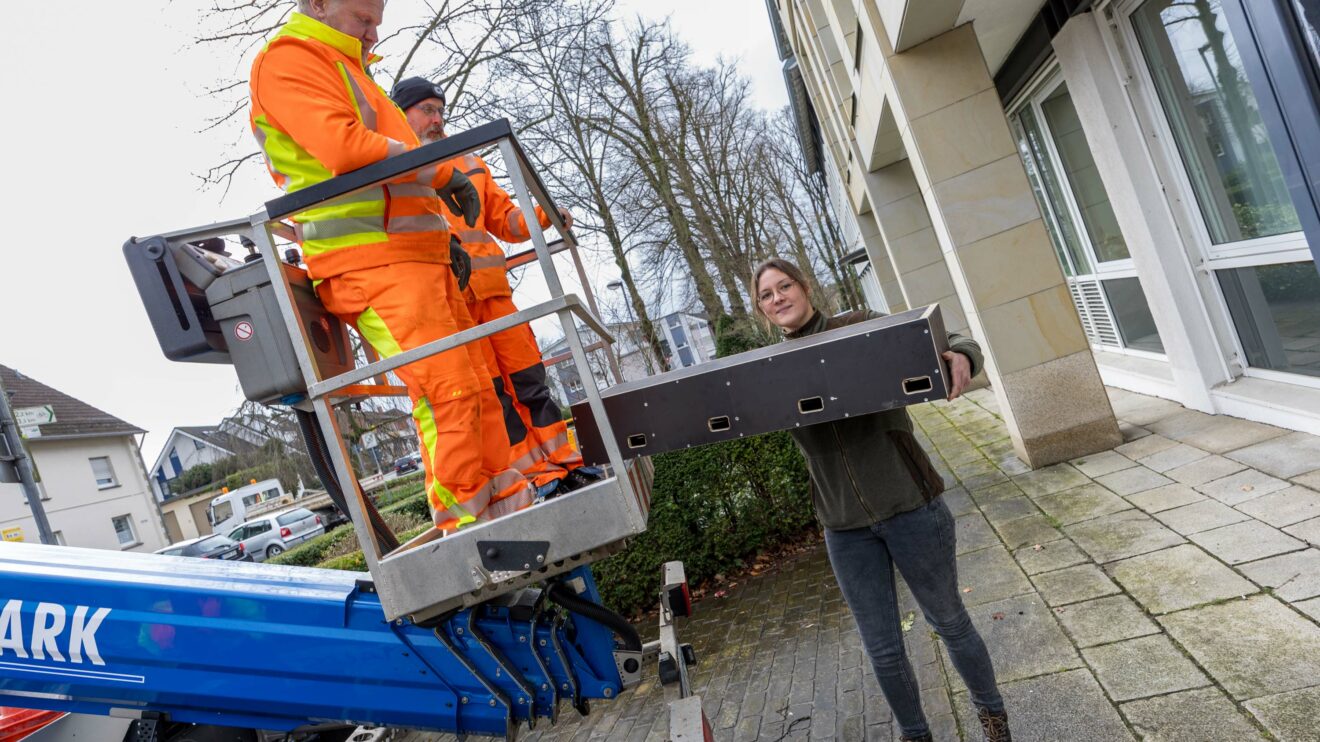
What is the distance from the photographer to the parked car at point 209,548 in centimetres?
2314

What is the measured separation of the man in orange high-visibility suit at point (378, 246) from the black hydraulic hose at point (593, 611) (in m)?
0.31

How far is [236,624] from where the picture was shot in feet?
8.48

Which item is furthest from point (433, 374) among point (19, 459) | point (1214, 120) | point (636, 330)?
point (636, 330)

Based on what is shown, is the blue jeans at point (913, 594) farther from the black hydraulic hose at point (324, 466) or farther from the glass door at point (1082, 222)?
the glass door at point (1082, 222)

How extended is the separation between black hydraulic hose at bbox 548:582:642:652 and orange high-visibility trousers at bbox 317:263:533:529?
310mm

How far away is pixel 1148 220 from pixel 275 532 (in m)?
29.3

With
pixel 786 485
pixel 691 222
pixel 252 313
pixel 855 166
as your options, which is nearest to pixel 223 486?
pixel 691 222

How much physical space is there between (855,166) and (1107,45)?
7656 millimetres

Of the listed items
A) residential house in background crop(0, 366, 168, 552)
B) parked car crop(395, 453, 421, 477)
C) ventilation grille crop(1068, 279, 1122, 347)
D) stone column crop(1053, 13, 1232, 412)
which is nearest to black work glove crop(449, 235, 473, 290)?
stone column crop(1053, 13, 1232, 412)

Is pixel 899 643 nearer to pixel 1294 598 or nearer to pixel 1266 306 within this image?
pixel 1294 598

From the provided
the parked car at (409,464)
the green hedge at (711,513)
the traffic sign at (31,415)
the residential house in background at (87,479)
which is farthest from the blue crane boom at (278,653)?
the residential house in background at (87,479)

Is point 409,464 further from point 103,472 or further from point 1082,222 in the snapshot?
point 1082,222

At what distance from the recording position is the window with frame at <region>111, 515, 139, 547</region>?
33844 millimetres

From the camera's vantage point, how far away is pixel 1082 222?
312 inches
